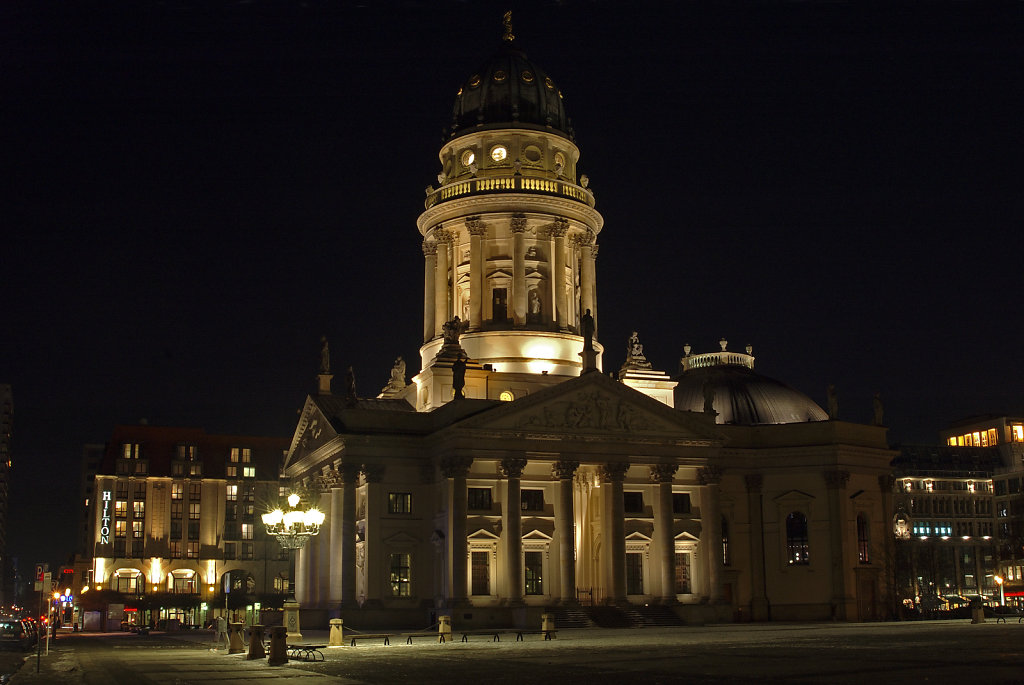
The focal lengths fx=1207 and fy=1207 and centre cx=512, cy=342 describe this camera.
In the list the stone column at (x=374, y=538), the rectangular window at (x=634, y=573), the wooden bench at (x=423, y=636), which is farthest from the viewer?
the rectangular window at (x=634, y=573)

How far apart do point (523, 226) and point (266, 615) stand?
30.4 meters

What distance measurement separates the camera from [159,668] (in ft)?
120

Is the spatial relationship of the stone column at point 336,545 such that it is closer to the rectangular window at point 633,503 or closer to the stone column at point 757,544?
the rectangular window at point 633,503

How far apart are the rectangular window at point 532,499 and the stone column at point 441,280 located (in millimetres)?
17107

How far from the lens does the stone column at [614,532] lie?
6738 centimetres

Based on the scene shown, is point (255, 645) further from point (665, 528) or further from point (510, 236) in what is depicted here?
point (510, 236)

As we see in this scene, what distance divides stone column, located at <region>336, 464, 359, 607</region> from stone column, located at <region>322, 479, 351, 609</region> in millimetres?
138

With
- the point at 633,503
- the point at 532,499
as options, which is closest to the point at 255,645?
the point at 532,499

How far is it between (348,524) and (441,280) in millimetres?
21374

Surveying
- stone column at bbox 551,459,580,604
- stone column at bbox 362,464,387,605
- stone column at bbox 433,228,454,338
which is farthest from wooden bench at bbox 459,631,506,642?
stone column at bbox 433,228,454,338

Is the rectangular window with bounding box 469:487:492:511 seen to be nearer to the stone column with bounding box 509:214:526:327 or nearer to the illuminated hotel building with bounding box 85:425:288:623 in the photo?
the stone column with bounding box 509:214:526:327

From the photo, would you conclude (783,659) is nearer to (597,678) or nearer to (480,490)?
(597,678)

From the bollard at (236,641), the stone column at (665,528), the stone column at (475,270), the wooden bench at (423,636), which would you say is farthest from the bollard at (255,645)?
the stone column at (475,270)

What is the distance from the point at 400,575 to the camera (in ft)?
225
